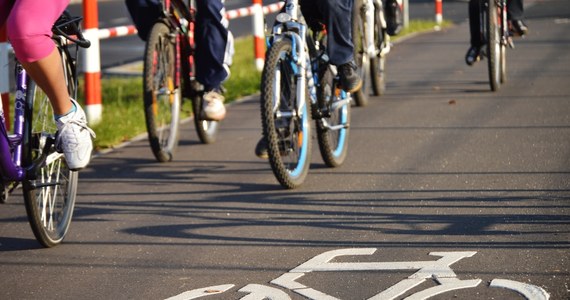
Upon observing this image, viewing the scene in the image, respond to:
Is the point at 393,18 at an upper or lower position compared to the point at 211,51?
lower

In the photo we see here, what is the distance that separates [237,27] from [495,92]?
1370cm

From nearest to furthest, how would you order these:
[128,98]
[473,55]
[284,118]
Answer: [284,118], [473,55], [128,98]

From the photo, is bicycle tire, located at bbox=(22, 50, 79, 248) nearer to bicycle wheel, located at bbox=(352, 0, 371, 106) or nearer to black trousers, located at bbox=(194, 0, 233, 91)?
black trousers, located at bbox=(194, 0, 233, 91)

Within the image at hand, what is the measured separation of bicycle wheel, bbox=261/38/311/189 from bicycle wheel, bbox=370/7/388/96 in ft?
12.5

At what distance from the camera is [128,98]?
13156 mm

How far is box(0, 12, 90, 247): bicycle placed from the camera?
6.21 meters

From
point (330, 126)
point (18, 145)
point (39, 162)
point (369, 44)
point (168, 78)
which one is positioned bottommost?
point (369, 44)

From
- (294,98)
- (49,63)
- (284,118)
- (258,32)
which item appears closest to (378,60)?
(258,32)

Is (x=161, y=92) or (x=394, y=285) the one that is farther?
(x=161, y=92)

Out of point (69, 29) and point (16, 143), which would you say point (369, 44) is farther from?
point (16, 143)

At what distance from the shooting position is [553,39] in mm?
18562

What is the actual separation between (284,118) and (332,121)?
1.00 m

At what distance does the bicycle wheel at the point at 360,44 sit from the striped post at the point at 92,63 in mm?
2085

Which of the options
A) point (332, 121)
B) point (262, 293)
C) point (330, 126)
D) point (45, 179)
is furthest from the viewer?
point (332, 121)
